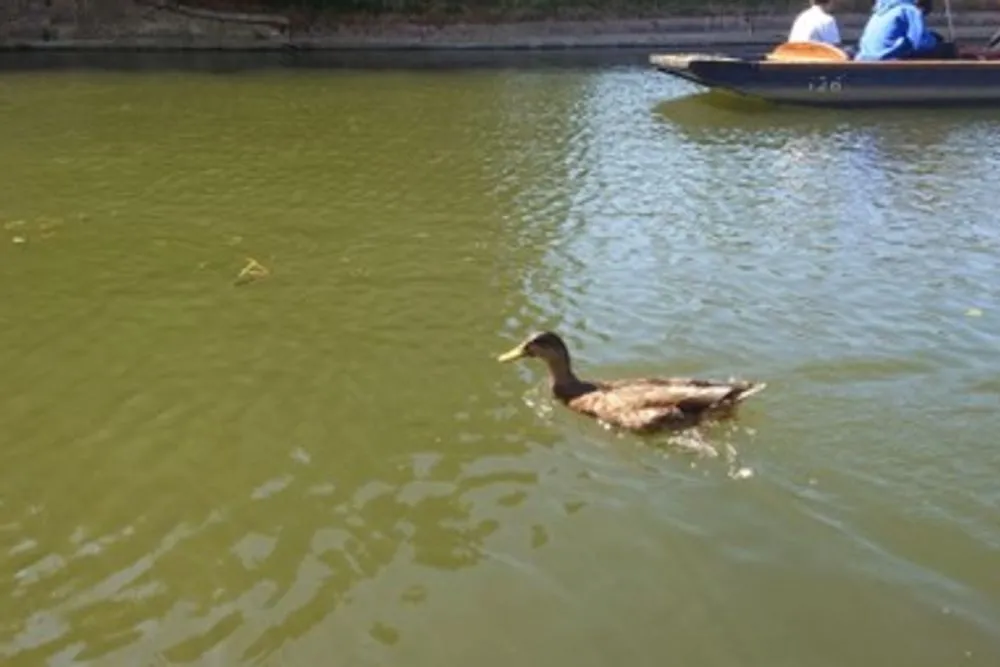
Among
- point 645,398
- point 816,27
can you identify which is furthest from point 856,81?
point 645,398

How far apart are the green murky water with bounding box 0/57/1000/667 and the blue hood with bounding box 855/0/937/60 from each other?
190 inches

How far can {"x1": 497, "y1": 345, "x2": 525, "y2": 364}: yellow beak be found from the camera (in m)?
7.22

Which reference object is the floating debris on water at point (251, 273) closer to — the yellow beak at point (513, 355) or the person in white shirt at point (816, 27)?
the yellow beak at point (513, 355)

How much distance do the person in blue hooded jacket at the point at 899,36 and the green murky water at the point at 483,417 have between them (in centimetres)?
483

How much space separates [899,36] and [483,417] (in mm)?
13537

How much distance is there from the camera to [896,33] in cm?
1788

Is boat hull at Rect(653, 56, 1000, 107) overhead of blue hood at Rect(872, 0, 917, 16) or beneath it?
beneath

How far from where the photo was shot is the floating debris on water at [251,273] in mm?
9328

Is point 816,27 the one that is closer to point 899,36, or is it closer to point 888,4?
point 888,4

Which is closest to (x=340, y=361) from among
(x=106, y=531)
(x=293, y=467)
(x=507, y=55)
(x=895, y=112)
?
(x=293, y=467)

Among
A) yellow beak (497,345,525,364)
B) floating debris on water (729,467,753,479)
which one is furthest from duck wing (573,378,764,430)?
yellow beak (497,345,525,364)

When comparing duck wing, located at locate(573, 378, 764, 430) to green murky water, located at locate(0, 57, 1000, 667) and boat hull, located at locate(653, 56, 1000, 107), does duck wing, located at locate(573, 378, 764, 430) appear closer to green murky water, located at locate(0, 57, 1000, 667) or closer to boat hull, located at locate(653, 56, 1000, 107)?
green murky water, located at locate(0, 57, 1000, 667)

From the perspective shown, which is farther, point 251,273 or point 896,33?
point 896,33

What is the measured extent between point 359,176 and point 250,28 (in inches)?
574
